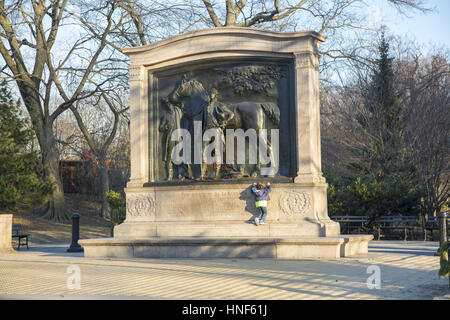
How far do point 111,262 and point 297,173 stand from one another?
201 inches

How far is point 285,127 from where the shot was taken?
14578mm

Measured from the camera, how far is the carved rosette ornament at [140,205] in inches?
603

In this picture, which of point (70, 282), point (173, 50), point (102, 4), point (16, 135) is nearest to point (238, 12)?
point (102, 4)

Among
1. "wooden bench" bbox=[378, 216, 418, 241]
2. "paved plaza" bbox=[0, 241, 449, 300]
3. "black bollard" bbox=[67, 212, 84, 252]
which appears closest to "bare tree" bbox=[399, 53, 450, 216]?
"wooden bench" bbox=[378, 216, 418, 241]

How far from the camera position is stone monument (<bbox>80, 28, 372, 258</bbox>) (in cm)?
1399

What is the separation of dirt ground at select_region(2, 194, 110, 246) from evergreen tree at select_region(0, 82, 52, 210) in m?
1.92

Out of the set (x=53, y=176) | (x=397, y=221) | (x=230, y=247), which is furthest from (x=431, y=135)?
(x=53, y=176)

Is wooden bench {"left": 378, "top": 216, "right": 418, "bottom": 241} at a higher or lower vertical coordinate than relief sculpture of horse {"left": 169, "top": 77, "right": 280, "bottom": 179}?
lower

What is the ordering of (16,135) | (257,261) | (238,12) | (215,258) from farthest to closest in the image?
(238,12) → (16,135) → (215,258) → (257,261)

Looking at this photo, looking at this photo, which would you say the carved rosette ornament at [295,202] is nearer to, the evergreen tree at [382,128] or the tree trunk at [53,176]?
the evergreen tree at [382,128]

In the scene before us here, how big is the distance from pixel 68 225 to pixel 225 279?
2402cm

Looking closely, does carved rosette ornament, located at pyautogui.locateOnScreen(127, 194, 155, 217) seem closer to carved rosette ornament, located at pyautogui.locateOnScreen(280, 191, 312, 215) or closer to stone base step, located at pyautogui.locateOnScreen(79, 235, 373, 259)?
stone base step, located at pyautogui.locateOnScreen(79, 235, 373, 259)

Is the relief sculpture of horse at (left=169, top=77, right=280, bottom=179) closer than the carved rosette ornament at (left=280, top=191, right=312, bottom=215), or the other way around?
the carved rosette ornament at (left=280, top=191, right=312, bottom=215)

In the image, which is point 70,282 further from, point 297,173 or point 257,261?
point 297,173
